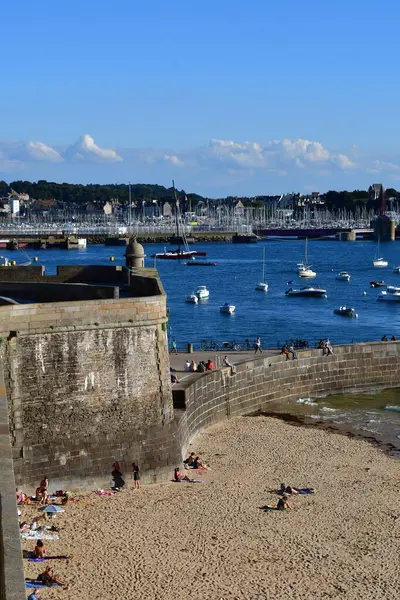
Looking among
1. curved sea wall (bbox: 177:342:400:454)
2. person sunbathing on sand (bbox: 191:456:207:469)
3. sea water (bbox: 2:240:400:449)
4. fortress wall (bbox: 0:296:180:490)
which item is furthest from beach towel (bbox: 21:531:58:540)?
sea water (bbox: 2:240:400:449)

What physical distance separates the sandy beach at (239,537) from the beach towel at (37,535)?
181mm

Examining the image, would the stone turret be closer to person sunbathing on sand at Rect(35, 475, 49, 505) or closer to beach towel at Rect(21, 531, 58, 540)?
person sunbathing on sand at Rect(35, 475, 49, 505)

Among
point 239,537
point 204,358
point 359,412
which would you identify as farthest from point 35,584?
point 359,412

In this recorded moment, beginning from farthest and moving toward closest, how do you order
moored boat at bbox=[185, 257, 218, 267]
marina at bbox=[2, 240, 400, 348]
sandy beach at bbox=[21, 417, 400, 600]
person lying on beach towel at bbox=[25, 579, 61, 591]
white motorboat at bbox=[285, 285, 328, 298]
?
moored boat at bbox=[185, 257, 218, 267]
white motorboat at bbox=[285, 285, 328, 298]
marina at bbox=[2, 240, 400, 348]
sandy beach at bbox=[21, 417, 400, 600]
person lying on beach towel at bbox=[25, 579, 61, 591]

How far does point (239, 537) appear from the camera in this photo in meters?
23.5

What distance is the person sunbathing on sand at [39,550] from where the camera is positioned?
21188mm

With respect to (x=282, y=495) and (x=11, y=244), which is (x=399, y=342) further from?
(x=11, y=244)

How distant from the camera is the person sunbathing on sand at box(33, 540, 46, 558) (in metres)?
21.2

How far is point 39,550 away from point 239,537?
4666mm

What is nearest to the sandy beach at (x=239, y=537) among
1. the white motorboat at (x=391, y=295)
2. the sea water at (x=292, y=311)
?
the sea water at (x=292, y=311)

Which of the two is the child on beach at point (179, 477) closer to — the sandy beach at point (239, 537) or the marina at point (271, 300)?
the sandy beach at point (239, 537)

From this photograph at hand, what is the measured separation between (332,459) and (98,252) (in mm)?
137779

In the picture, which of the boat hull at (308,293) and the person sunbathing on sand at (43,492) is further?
the boat hull at (308,293)

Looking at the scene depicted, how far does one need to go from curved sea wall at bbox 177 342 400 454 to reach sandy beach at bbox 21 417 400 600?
8.56 feet
